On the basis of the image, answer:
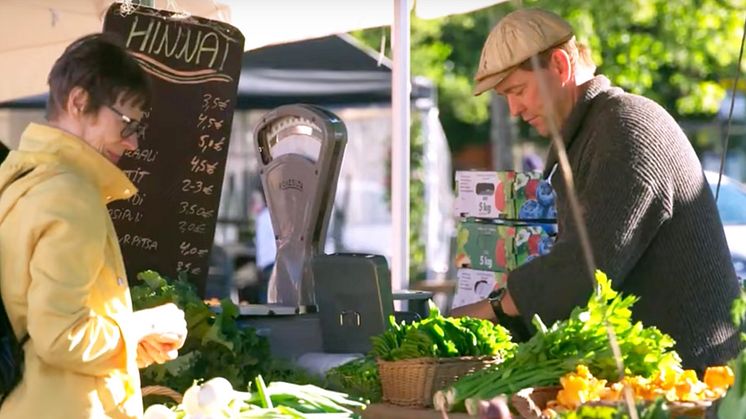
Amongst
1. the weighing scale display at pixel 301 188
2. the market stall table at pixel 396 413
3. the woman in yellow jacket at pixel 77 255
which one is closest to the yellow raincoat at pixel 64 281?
the woman in yellow jacket at pixel 77 255

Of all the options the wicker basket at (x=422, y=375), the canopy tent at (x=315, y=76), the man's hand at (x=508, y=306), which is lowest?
the wicker basket at (x=422, y=375)

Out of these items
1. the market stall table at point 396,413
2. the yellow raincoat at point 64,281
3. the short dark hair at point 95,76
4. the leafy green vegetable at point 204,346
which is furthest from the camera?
the leafy green vegetable at point 204,346

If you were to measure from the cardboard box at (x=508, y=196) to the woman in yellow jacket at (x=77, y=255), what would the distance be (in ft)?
8.62

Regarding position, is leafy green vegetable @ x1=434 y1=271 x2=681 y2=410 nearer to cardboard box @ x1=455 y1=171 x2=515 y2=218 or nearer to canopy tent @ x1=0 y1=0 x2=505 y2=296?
cardboard box @ x1=455 y1=171 x2=515 y2=218

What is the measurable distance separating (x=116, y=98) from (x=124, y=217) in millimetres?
2471

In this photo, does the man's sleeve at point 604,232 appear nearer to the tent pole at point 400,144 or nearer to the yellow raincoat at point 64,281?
the yellow raincoat at point 64,281

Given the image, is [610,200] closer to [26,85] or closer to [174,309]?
[174,309]

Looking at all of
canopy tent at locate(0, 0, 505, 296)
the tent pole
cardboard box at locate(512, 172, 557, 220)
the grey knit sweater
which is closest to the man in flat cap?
the grey knit sweater

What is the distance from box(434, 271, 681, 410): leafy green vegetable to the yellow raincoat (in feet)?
2.88

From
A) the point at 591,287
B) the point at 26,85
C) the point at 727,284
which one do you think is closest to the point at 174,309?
the point at 591,287

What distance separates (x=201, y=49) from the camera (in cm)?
552

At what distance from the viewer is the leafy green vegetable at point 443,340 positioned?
12.1 ft

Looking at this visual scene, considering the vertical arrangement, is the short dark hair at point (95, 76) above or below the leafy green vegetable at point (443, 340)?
above

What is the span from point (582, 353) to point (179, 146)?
2.58 meters
